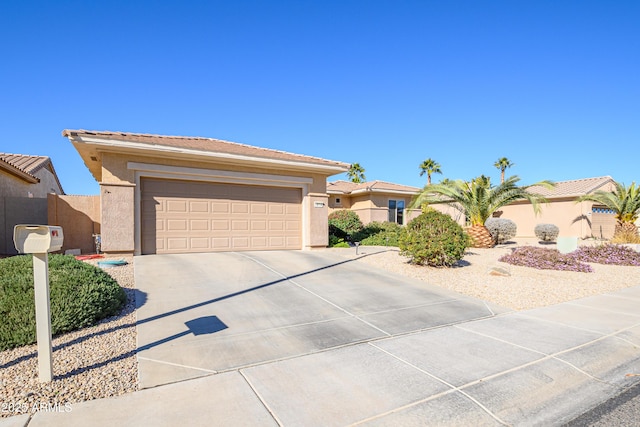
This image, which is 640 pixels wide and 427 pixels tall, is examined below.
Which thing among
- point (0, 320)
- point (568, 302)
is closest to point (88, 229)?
point (0, 320)

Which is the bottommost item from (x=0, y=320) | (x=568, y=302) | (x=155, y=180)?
(x=568, y=302)

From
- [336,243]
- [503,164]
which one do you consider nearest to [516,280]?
[336,243]

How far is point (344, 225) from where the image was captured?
721 inches

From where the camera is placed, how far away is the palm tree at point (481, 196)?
14.7 m

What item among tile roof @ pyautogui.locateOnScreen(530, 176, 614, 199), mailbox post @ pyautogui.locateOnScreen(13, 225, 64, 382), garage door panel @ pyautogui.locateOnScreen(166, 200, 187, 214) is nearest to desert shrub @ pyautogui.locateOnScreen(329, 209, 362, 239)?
garage door panel @ pyautogui.locateOnScreen(166, 200, 187, 214)

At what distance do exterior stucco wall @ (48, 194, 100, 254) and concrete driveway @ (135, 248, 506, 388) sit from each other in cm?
492

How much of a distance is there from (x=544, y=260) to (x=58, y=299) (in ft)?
43.9

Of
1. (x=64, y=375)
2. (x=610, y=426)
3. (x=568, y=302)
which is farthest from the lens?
(x=568, y=302)

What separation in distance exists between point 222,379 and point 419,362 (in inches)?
89.2

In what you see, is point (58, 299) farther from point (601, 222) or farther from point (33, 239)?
point (601, 222)

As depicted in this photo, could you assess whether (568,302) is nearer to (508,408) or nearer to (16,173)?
(508,408)

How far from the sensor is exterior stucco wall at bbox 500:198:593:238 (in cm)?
2439

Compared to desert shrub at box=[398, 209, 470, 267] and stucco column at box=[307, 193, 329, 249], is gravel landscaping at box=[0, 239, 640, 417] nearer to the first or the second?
desert shrub at box=[398, 209, 470, 267]

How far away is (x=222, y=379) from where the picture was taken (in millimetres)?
3512
